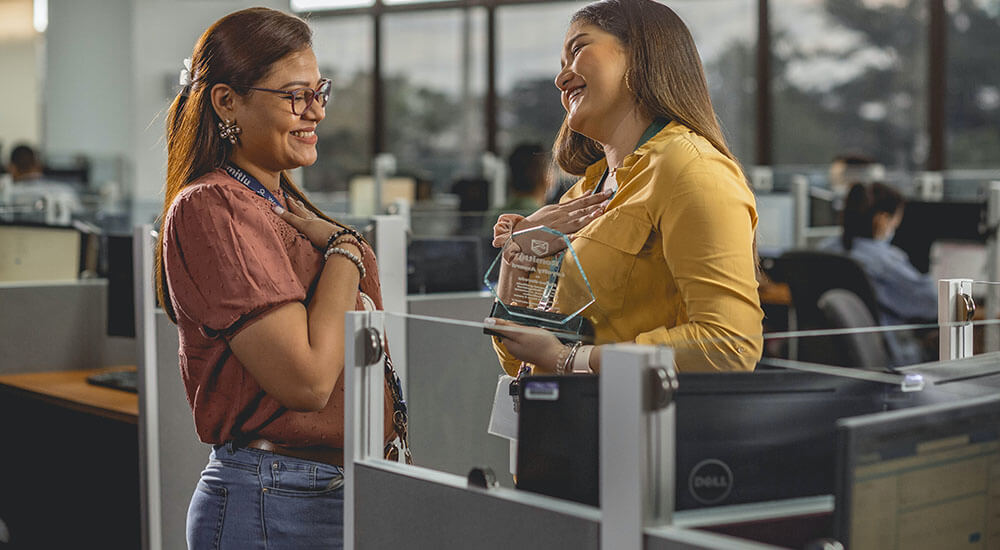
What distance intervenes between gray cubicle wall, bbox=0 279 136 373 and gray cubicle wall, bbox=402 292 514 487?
2.07m

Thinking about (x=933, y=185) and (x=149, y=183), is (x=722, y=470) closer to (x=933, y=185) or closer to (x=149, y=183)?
(x=933, y=185)

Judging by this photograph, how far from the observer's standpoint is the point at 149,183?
7512 mm

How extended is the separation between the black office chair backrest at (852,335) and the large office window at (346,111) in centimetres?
615

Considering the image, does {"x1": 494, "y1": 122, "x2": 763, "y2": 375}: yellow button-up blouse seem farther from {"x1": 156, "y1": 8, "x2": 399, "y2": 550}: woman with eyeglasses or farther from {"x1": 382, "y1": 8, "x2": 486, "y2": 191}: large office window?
{"x1": 382, "y1": 8, "x2": 486, "y2": 191}: large office window

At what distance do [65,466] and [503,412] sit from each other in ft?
7.93

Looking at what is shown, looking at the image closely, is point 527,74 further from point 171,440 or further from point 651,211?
point 651,211

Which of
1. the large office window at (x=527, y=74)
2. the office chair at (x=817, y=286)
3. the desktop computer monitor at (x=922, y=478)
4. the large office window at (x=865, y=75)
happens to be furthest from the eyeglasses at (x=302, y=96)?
the large office window at (x=527, y=74)

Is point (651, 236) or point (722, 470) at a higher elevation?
point (651, 236)

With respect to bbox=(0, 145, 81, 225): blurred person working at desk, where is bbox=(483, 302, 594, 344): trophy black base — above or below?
below

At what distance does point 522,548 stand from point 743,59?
6851 millimetres

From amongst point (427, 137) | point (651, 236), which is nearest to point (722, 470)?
point (651, 236)

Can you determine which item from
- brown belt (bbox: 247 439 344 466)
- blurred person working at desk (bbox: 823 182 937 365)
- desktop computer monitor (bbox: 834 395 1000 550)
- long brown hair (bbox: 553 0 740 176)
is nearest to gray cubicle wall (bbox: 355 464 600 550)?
brown belt (bbox: 247 439 344 466)

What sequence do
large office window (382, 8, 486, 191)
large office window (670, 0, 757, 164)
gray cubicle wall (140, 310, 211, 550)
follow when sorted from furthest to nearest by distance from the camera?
large office window (382, 8, 486, 191)
large office window (670, 0, 757, 164)
gray cubicle wall (140, 310, 211, 550)

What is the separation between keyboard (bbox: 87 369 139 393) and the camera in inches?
123
